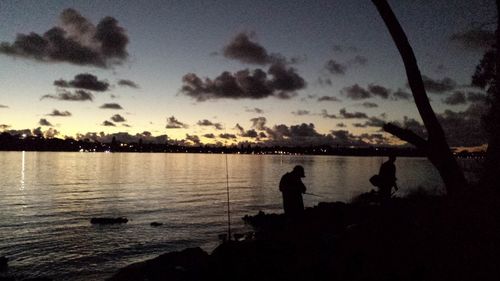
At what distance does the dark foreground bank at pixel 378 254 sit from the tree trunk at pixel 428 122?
66 cm

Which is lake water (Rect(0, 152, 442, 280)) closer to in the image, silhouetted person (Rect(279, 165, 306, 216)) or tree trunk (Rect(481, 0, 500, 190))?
silhouetted person (Rect(279, 165, 306, 216))

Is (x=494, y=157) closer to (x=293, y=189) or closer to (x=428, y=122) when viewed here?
(x=428, y=122)

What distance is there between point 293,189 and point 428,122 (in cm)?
666

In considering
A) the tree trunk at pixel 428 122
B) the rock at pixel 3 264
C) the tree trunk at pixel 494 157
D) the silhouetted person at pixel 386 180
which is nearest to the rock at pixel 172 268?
the tree trunk at pixel 428 122

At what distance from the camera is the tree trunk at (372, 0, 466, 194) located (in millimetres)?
A: 5926

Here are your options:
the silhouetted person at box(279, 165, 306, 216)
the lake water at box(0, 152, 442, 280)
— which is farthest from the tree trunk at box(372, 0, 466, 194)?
the lake water at box(0, 152, 442, 280)

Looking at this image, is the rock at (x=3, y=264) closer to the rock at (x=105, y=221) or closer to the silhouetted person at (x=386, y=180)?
the rock at (x=105, y=221)

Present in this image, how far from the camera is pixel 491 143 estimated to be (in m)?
6.76

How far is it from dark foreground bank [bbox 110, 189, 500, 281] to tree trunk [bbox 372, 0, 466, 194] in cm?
66

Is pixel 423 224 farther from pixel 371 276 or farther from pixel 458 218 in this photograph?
pixel 371 276

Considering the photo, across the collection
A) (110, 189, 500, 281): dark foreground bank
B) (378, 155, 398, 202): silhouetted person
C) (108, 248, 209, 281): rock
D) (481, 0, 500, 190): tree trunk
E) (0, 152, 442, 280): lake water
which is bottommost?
(0, 152, 442, 280): lake water

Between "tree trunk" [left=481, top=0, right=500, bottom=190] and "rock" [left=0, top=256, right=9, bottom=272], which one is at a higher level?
"tree trunk" [left=481, top=0, right=500, bottom=190]

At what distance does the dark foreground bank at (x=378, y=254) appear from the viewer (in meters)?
6.12

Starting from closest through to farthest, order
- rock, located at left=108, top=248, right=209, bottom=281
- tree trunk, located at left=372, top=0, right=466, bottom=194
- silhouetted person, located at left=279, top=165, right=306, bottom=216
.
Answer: tree trunk, located at left=372, top=0, right=466, bottom=194, rock, located at left=108, top=248, right=209, bottom=281, silhouetted person, located at left=279, top=165, right=306, bottom=216
